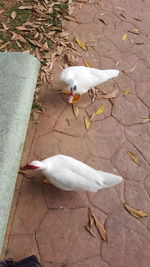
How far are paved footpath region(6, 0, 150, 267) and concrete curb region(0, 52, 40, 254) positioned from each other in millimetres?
A: 313

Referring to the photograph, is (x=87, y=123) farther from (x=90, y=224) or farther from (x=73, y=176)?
(x=90, y=224)

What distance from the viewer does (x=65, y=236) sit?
177 centimetres

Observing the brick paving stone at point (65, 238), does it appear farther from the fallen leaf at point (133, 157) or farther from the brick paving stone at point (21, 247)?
the fallen leaf at point (133, 157)

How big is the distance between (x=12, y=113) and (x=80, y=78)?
716 millimetres

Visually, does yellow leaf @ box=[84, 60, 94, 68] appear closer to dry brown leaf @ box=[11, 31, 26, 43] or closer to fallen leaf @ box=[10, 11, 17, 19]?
dry brown leaf @ box=[11, 31, 26, 43]

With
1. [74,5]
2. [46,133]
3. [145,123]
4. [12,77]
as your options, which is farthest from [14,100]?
[74,5]

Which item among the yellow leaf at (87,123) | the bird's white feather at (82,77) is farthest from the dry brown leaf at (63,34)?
the yellow leaf at (87,123)

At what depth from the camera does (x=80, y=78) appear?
2.16 meters

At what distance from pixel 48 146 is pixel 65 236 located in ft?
2.38

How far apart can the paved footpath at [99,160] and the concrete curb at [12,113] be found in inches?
12.3

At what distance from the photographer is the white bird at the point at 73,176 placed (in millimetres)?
1723

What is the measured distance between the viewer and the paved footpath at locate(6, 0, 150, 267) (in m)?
1.74

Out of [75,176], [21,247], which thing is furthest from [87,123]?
[21,247]

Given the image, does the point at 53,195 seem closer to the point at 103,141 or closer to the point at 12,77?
the point at 103,141
